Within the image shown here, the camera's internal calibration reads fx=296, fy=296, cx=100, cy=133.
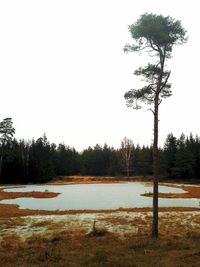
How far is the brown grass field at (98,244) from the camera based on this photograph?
399 inches

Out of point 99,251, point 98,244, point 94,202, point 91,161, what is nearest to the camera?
point 99,251

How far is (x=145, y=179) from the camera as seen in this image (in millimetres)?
89062

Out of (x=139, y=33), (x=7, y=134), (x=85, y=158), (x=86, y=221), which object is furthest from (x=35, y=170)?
(x=139, y=33)

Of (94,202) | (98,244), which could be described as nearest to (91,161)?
(94,202)

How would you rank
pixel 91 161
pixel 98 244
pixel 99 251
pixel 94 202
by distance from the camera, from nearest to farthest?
pixel 99 251
pixel 98 244
pixel 94 202
pixel 91 161

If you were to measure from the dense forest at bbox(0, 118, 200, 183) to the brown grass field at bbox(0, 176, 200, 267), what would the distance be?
Result: 56408 millimetres

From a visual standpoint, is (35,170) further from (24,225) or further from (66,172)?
(24,225)

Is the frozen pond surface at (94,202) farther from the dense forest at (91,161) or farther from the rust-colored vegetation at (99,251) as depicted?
the dense forest at (91,161)

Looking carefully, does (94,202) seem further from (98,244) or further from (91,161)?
(91,161)

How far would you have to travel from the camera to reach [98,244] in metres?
13.0

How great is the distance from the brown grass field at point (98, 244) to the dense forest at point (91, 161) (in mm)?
56408

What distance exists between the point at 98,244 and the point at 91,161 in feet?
341

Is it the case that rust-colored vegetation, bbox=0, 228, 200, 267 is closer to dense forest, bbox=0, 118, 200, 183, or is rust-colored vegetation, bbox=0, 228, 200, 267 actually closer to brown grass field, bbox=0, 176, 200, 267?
brown grass field, bbox=0, 176, 200, 267

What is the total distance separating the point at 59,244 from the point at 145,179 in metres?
78.1
